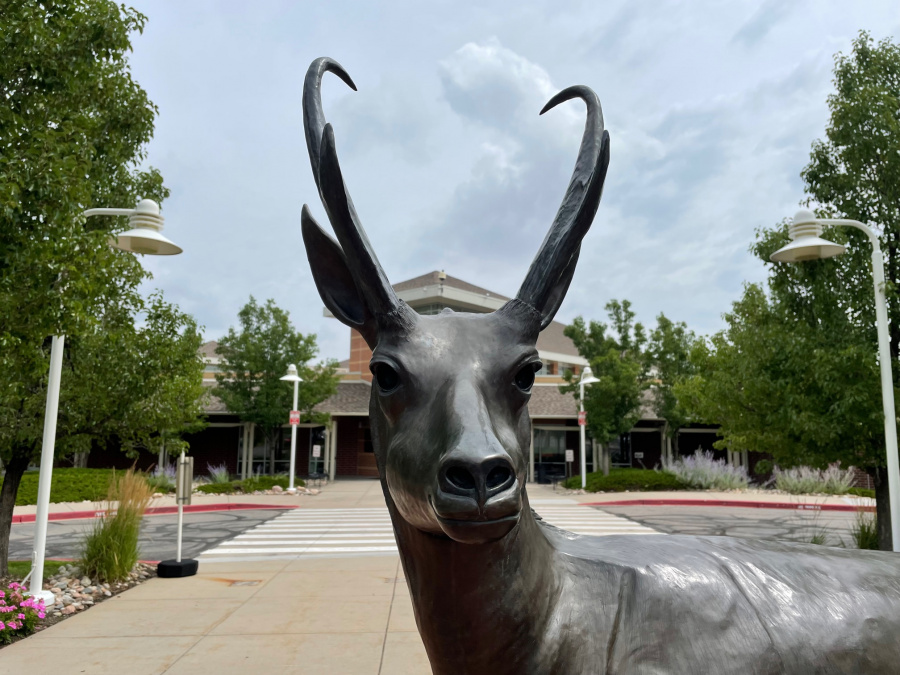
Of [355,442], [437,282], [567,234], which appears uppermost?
[437,282]

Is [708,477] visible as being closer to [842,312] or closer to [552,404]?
[552,404]

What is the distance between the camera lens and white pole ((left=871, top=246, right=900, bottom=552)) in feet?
22.8

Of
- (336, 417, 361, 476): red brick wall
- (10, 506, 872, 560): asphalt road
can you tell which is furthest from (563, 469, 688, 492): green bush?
(336, 417, 361, 476): red brick wall

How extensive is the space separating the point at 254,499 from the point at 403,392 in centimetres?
2103

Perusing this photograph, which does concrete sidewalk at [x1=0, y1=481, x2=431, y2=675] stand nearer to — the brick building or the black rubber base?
the black rubber base

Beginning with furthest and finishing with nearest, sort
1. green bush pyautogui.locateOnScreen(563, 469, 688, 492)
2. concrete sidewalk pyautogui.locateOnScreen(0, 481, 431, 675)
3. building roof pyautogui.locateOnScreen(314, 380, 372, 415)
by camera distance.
Result: building roof pyautogui.locateOnScreen(314, 380, 372, 415)
green bush pyautogui.locateOnScreen(563, 469, 688, 492)
concrete sidewalk pyautogui.locateOnScreen(0, 481, 431, 675)

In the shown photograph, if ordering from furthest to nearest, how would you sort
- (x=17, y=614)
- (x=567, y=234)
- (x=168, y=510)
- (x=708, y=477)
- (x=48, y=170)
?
(x=708, y=477)
(x=168, y=510)
(x=17, y=614)
(x=48, y=170)
(x=567, y=234)

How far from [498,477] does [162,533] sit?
46.7 ft

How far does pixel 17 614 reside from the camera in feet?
19.7

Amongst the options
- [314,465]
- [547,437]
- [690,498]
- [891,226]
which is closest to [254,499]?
[314,465]

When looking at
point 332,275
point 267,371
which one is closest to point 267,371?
point 267,371

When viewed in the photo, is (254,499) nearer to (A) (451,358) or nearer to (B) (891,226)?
(B) (891,226)

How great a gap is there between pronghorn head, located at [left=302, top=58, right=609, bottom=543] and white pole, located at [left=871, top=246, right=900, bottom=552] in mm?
6782

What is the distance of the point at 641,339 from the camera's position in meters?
27.9
